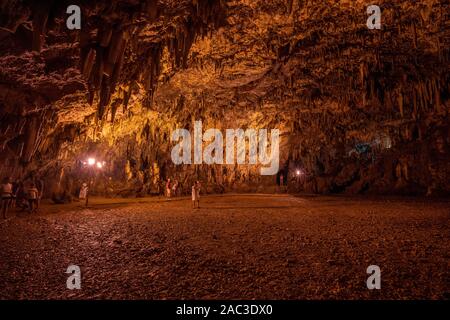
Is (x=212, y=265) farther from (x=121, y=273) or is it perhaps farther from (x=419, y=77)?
(x=419, y=77)

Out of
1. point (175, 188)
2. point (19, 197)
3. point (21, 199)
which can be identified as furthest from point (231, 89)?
point (19, 197)

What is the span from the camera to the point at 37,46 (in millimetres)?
6480

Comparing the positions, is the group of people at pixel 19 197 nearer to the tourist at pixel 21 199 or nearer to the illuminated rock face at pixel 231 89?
A: the tourist at pixel 21 199

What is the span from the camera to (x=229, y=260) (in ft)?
14.7

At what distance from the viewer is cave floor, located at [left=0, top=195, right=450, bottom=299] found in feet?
10.9

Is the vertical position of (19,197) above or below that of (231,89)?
below

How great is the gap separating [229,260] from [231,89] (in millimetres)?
12999

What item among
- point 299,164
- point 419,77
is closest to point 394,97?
point 419,77

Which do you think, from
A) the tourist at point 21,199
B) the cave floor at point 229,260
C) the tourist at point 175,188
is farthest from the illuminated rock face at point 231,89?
the cave floor at point 229,260

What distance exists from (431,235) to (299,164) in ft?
68.2

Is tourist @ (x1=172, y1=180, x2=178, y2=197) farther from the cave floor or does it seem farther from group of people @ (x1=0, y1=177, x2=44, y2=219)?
the cave floor

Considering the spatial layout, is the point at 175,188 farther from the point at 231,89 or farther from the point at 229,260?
the point at 229,260

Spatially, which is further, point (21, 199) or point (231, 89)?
point (231, 89)

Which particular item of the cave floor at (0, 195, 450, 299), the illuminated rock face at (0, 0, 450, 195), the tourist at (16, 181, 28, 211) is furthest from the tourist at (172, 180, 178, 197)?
the cave floor at (0, 195, 450, 299)
